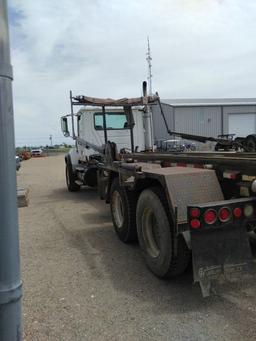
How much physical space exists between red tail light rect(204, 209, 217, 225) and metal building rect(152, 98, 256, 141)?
108 feet

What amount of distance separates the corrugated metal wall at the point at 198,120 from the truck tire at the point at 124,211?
102ft

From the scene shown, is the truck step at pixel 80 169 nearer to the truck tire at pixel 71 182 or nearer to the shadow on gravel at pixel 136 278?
the truck tire at pixel 71 182

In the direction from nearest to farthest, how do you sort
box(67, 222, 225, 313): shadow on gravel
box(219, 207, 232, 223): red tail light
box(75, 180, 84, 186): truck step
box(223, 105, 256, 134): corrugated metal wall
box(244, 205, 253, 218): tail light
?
box(219, 207, 232, 223): red tail light < box(244, 205, 253, 218): tail light < box(67, 222, 225, 313): shadow on gravel < box(75, 180, 84, 186): truck step < box(223, 105, 256, 134): corrugated metal wall

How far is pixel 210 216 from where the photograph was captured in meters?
3.74

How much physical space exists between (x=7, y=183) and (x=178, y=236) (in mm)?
2532

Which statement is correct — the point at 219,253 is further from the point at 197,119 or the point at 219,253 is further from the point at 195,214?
the point at 197,119

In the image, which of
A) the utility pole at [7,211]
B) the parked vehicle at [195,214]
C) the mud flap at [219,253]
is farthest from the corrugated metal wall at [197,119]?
the utility pole at [7,211]

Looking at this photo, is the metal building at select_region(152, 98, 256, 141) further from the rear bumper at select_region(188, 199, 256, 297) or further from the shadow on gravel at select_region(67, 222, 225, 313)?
the rear bumper at select_region(188, 199, 256, 297)

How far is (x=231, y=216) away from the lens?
152 inches

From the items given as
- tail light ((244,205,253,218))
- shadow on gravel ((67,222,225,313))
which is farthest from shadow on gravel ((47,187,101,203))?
tail light ((244,205,253,218))

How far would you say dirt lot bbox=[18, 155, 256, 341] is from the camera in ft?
11.5

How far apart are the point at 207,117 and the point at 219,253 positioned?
35.5 m

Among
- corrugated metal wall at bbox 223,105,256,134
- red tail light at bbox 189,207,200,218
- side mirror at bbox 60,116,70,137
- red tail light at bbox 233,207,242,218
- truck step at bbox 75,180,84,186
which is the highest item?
corrugated metal wall at bbox 223,105,256,134

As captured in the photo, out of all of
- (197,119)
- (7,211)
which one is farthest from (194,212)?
(197,119)
